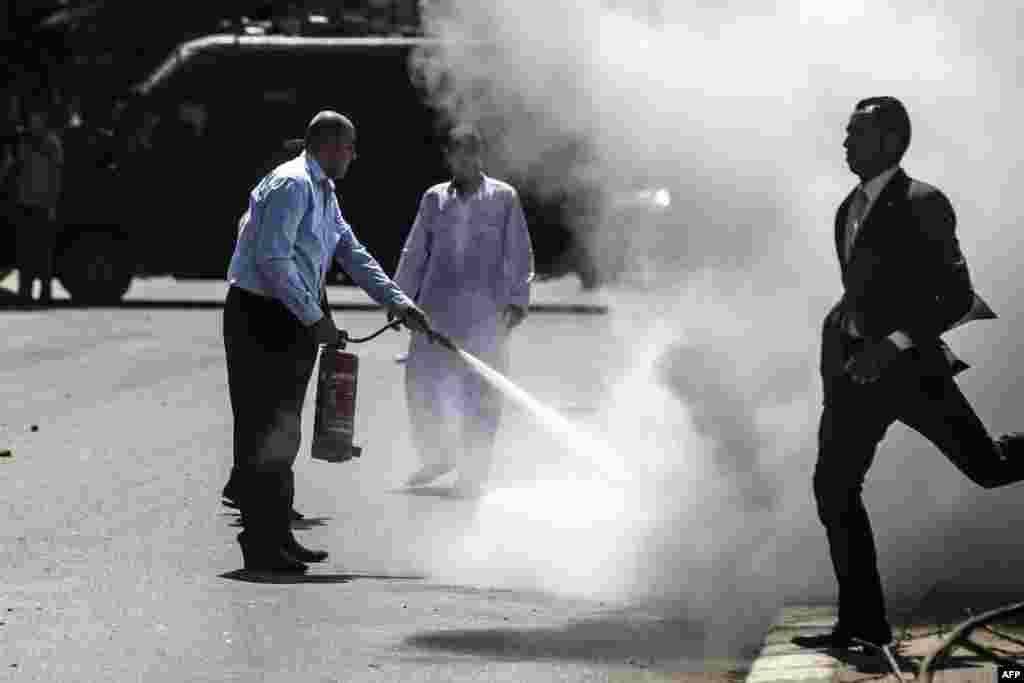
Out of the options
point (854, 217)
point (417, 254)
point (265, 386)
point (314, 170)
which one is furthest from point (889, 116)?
point (417, 254)

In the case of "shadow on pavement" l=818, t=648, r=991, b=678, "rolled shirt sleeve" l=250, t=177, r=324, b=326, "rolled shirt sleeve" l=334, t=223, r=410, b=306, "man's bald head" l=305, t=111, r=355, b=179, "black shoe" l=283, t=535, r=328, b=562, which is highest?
"man's bald head" l=305, t=111, r=355, b=179

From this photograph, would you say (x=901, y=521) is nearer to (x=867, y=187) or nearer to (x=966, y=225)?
(x=966, y=225)

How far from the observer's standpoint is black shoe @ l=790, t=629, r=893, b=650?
740 centimetres

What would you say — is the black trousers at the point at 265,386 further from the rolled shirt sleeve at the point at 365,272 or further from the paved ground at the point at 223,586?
the rolled shirt sleeve at the point at 365,272

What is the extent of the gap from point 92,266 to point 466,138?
14.8m

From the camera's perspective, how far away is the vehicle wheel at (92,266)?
2622 cm

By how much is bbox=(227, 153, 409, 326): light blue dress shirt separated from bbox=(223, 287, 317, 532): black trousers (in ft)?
0.35

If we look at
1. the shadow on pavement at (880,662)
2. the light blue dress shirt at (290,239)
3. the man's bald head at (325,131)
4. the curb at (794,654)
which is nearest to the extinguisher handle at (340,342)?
the light blue dress shirt at (290,239)

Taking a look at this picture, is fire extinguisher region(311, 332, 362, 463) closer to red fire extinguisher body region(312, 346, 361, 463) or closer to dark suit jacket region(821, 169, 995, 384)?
red fire extinguisher body region(312, 346, 361, 463)

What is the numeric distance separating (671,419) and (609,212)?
3.53 m

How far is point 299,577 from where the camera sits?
927 cm

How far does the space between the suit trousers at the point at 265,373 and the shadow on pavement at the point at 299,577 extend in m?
0.39

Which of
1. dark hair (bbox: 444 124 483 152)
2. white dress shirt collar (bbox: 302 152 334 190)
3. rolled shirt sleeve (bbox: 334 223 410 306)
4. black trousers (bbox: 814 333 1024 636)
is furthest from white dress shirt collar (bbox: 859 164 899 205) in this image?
dark hair (bbox: 444 124 483 152)

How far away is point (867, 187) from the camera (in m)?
7.41
